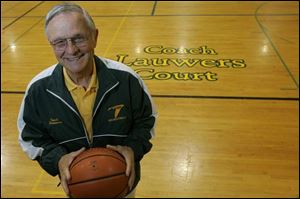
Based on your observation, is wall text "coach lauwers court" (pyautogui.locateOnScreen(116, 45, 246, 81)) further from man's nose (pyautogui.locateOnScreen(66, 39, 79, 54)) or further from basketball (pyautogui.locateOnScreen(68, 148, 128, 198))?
man's nose (pyautogui.locateOnScreen(66, 39, 79, 54))

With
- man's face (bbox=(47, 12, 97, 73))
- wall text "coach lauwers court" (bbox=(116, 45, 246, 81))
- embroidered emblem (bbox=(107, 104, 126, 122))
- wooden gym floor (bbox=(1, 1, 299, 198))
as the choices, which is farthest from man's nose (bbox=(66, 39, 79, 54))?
wall text "coach lauwers court" (bbox=(116, 45, 246, 81))

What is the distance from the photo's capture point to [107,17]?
28.7 ft

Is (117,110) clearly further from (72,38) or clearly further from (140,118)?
(72,38)

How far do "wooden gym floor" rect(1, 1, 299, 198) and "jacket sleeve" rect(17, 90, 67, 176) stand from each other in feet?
4.89

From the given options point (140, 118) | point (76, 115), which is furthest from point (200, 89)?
point (76, 115)

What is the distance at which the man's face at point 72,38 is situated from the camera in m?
1.68

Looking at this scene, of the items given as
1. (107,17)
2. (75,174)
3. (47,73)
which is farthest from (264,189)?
(107,17)

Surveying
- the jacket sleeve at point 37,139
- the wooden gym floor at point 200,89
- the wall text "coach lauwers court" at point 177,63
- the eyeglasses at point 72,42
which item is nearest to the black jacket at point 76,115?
the jacket sleeve at point 37,139

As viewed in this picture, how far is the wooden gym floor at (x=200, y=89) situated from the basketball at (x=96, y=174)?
1.45m

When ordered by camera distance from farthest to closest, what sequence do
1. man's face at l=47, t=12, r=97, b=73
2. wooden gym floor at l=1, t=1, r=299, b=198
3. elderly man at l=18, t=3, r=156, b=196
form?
wooden gym floor at l=1, t=1, r=299, b=198 < elderly man at l=18, t=3, r=156, b=196 < man's face at l=47, t=12, r=97, b=73

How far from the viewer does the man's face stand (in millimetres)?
1683

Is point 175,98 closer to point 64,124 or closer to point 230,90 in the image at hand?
point 230,90

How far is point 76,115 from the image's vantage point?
1935 millimetres

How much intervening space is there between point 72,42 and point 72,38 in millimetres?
21
